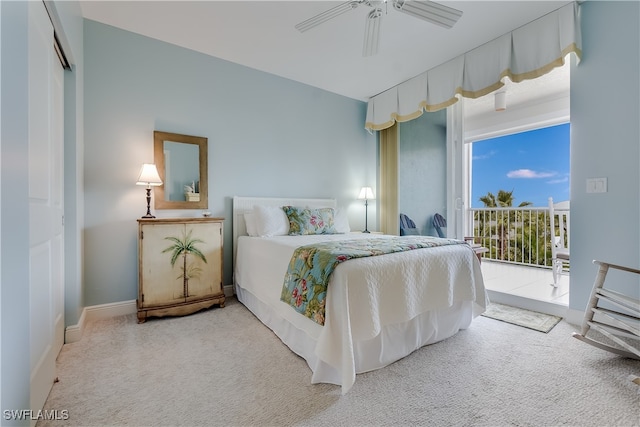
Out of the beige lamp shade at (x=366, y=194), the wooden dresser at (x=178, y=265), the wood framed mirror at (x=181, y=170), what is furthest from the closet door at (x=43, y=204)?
the beige lamp shade at (x=366, y=194)

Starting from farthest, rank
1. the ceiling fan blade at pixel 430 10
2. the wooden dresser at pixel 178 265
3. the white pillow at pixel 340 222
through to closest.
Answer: the white pillow at pixel 340 222
the wooden dresser at pixel 178 265
the ceiling fan blade at pixel 430 10

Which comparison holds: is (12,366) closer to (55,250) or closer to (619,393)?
(55,250)

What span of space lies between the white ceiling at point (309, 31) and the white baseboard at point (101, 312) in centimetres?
258

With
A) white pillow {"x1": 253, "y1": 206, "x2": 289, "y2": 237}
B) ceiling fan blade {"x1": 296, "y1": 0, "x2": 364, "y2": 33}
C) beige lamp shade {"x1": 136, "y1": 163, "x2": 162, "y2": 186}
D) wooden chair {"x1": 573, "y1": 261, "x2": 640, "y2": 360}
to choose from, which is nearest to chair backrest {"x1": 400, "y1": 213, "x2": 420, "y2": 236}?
white pillow {"x1": 253, "y1": 206, "x2": 289, "y2": 237}

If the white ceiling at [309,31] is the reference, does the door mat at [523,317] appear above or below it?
below

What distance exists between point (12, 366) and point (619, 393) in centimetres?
272

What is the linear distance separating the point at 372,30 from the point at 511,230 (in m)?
4.01

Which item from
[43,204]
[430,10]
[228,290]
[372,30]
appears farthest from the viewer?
[228,290]

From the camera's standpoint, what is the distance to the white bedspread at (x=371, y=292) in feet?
4.86

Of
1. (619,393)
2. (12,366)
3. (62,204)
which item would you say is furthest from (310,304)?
(62,204)

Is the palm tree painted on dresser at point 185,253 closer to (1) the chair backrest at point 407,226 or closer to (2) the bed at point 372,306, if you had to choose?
(2) the bed at point 372,306

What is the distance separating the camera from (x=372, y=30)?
6.89 ft

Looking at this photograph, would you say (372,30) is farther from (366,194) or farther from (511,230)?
(511,230)

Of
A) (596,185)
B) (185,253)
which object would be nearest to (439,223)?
(596,185)
